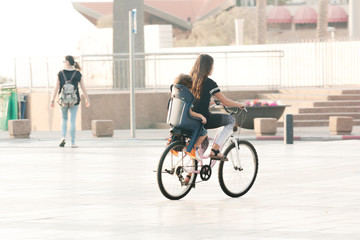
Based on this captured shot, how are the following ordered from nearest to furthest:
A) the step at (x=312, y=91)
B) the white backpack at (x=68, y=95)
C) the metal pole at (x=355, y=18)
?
1. the white backpack at (x=68, y=95)
2. the step at (x=312, y=91)
3. the metal pole at (x=355, y=18)

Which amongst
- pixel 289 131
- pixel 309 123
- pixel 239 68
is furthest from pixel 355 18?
pixel 289 131

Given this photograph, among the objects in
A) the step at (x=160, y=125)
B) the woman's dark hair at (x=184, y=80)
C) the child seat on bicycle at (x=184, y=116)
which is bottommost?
Answer: the step at (x=160, y=125)

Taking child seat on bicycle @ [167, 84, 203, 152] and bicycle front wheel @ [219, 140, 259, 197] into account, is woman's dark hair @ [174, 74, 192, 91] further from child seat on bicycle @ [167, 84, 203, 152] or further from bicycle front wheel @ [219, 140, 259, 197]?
bicycle front wheel @ [219, 140, 259, 197]

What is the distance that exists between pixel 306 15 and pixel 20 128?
205 feet

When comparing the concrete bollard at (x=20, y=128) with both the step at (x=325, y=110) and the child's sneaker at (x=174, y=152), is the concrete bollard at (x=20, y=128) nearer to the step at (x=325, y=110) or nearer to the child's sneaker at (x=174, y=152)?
the step at (x=325, y=110)

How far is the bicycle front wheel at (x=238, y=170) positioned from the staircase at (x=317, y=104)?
14587 millimetres

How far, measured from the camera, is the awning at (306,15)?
8388 centimetres

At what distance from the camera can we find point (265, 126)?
2386cm

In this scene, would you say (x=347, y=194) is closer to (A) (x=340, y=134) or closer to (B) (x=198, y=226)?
(B) (x=198, y=226)

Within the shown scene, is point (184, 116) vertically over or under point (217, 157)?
over

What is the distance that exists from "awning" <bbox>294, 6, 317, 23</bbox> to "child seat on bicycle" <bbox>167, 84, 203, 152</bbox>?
73.3 metres

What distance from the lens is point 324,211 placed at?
34.3 ft

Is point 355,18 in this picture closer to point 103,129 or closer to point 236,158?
point 103,129

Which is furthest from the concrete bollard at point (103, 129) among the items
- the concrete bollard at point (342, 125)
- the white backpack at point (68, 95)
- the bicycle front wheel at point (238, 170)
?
the bicycle front wheel at point (238, 170)
